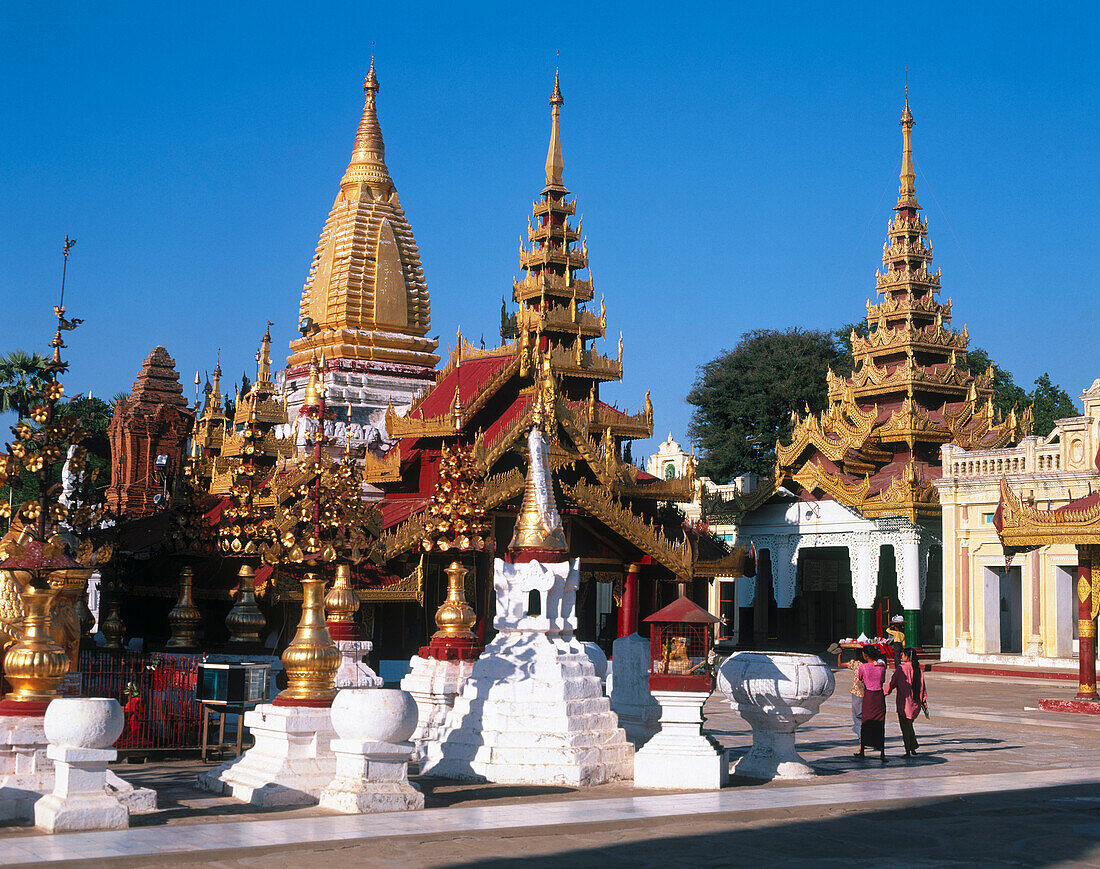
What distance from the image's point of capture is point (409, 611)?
99.3ft

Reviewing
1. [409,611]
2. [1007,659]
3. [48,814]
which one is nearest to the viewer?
[48,814]

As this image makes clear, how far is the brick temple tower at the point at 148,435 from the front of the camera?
41.1 metres

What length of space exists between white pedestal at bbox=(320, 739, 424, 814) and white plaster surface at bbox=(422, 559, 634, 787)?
7.21 ft

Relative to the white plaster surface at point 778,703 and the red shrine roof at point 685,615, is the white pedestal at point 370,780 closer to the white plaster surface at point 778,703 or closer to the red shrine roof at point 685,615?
the red shrine roof at point 685,615

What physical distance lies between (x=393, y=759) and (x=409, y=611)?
62.1 ft

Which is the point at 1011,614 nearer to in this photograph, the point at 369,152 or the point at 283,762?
the point at 369,152

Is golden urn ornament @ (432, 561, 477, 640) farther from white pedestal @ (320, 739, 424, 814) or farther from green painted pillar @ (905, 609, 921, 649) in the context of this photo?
green painted pillar @ (905, 609, 921, 649)

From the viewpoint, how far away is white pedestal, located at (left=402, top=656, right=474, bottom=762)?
52.7 feet

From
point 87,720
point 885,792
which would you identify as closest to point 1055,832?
point 885,792

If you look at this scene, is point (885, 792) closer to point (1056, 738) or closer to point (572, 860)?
point (572, 860)

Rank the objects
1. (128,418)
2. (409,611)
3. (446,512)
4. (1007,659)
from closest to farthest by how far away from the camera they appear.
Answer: (446,512)
(409,611)
(1007,659)
(128,418)

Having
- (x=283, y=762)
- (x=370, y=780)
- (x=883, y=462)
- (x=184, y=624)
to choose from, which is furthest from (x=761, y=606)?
(x=370, y=780)

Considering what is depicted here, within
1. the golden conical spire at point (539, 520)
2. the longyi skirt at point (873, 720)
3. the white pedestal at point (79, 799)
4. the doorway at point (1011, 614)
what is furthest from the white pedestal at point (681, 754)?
the doorway at point (1011, 614)

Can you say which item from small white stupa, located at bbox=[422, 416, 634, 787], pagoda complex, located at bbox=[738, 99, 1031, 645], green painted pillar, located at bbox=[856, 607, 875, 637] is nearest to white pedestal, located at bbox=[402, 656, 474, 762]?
small white stupa, located at bbox=[422, 416, 634, 787]
